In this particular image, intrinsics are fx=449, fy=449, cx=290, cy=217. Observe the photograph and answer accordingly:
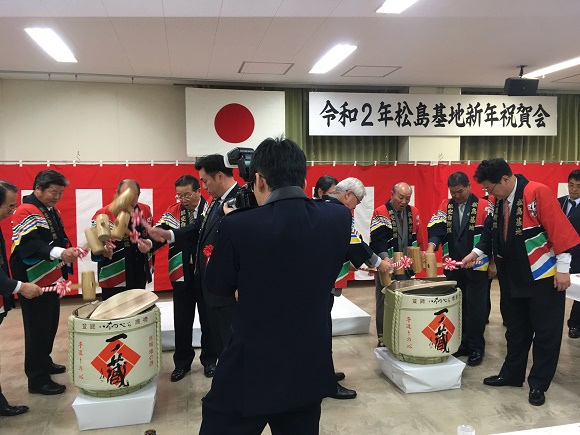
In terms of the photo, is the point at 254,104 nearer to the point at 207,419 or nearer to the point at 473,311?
the point at 473,311

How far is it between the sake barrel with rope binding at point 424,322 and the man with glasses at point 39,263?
2106mm

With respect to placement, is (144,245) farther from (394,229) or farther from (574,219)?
(574,219)

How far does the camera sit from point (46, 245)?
286 centimetres

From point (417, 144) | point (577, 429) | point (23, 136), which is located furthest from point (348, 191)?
point (23, 136)

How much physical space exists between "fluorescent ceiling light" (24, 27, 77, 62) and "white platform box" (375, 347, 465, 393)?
440 centimetres

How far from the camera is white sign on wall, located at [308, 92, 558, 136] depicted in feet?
22.1

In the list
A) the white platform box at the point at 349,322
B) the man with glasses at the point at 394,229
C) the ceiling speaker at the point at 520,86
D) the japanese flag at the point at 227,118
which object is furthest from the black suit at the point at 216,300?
the ceiling speaker at the point at 520,86

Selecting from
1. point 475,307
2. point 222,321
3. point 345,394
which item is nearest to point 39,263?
point 222,321

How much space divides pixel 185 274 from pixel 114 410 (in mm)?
972

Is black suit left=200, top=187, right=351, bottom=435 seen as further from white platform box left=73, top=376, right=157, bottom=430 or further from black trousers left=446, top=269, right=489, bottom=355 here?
black trousers left=446, top=269, right=489, bottom=355

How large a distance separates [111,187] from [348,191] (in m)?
3.51

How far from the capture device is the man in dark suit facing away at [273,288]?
4.20ft

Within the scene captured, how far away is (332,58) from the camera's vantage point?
216 inches

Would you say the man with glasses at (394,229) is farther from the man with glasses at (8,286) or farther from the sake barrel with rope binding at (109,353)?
the man with glasses at (8,286)
